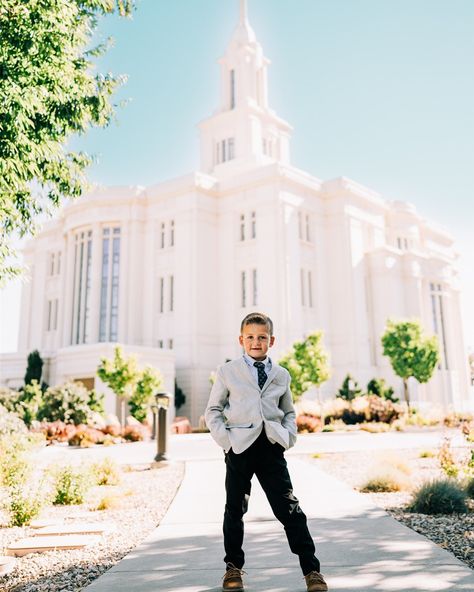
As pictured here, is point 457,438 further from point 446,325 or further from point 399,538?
point 446,325

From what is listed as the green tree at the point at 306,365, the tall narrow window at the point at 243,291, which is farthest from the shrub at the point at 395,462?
the tall narrow window at the point at 243,291

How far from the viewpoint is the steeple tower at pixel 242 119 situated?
39.0m

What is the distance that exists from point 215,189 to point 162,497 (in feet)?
92.8

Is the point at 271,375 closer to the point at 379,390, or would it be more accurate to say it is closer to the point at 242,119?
the point at 379,390

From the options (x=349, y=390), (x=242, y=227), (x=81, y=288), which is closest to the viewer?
(x=349, y=390)

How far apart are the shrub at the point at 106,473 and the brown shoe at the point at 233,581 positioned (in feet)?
19.3

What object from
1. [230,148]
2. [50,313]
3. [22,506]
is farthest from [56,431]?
[230,148]

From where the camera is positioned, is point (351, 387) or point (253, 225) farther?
point (253, 225)

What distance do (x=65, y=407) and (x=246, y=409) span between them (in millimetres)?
18408

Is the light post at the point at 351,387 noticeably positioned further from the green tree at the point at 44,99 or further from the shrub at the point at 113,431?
the green tree at the point at 44,99

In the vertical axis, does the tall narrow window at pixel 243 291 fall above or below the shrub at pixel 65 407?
above

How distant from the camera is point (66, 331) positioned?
34.5 meters

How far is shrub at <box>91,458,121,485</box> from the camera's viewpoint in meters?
8.80

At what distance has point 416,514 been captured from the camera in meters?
5.81
